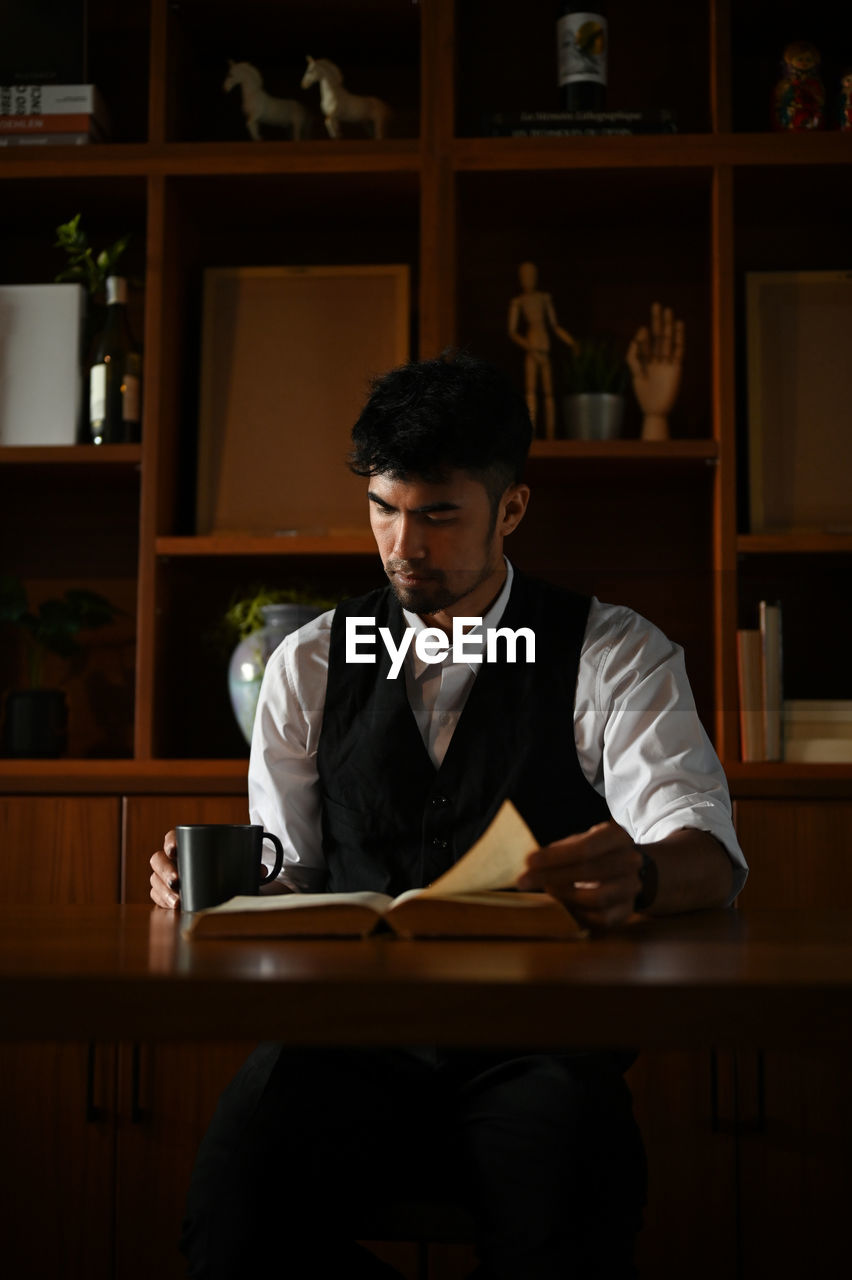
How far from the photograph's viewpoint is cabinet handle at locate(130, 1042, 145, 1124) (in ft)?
6.45

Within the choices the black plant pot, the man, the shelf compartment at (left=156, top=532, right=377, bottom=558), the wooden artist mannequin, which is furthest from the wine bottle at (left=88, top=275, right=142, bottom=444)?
the man

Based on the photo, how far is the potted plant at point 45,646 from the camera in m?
2.22

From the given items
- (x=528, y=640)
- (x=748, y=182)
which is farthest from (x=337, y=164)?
(x=528, y=640)

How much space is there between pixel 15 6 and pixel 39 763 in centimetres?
146

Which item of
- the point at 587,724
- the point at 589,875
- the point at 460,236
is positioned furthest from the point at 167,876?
the point at 460,236

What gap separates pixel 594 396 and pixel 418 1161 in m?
1.46

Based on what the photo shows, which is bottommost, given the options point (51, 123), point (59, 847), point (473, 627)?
point (59, 847)

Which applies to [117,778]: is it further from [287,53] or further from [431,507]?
[287,53]

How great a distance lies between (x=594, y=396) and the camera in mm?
2238

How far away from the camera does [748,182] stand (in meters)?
2.20

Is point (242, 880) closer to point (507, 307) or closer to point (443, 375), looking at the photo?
point (443, 375)

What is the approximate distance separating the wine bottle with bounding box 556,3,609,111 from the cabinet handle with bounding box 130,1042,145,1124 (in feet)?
5.98

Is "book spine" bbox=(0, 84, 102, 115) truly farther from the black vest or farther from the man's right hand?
the man's right hand

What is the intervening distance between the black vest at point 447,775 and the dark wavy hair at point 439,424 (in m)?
0.25
